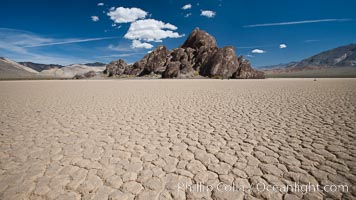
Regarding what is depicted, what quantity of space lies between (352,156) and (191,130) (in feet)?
10.7

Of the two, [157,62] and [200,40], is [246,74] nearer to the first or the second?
[200,40]

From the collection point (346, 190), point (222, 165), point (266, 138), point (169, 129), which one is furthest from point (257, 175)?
point (169, 129)

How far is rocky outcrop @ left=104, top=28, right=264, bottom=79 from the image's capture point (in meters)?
45.0

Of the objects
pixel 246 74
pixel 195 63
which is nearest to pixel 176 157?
pixel 246 74

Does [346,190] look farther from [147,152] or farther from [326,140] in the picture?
[147,152]

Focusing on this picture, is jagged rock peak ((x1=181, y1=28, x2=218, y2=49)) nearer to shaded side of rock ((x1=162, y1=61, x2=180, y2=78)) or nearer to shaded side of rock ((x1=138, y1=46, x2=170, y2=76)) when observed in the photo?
shaded side of rock ((x1=138, y1=46, x2=170, y2=76))

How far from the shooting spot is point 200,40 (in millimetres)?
63250

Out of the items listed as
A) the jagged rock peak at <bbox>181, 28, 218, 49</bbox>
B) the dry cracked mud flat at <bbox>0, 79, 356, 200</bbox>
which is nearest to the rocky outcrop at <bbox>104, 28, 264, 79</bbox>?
the jagged rock peak at <bbox>181, 28, 218, 49</bbox>

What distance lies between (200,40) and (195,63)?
11.4 meters

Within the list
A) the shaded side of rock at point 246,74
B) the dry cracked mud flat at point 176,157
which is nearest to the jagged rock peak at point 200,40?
the shaded side of rock at point 246,74

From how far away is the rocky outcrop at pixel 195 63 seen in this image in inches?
1772

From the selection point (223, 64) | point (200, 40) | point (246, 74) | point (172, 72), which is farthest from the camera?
point (200, 40)

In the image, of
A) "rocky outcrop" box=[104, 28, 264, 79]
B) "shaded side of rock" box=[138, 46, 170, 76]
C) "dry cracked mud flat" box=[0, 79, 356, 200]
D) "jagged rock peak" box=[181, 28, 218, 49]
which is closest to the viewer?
"dry cracked mud flat" box=[0, 79, 356, 200]

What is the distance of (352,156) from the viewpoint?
3186mm
